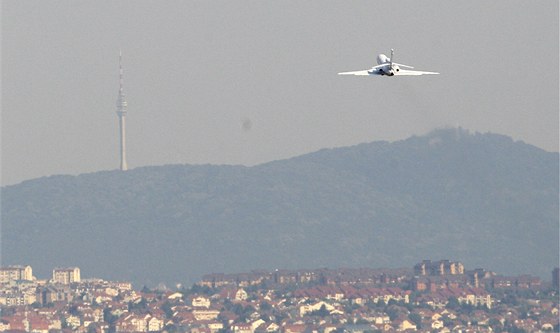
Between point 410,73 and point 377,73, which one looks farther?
point 377,73
